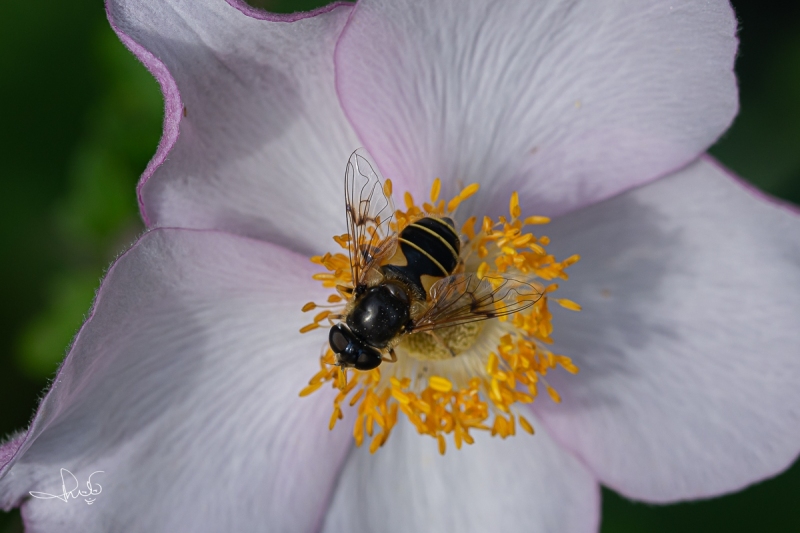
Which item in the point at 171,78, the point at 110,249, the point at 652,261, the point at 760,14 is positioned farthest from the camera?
the point at 110,249

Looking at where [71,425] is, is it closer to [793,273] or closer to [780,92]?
[793,273]

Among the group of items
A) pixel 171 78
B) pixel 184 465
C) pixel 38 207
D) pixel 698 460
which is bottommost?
pixel 698 460

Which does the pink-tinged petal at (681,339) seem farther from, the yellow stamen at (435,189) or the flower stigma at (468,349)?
the yellow stamen at (435,189)

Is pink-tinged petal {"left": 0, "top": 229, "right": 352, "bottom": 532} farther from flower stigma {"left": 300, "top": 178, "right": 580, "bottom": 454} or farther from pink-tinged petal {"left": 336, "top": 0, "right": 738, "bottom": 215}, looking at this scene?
pink-tinged petal {"left": 336, "top": 0, "right": 738, "bottom": 215}

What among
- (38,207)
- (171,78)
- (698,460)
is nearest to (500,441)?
(698,460)
